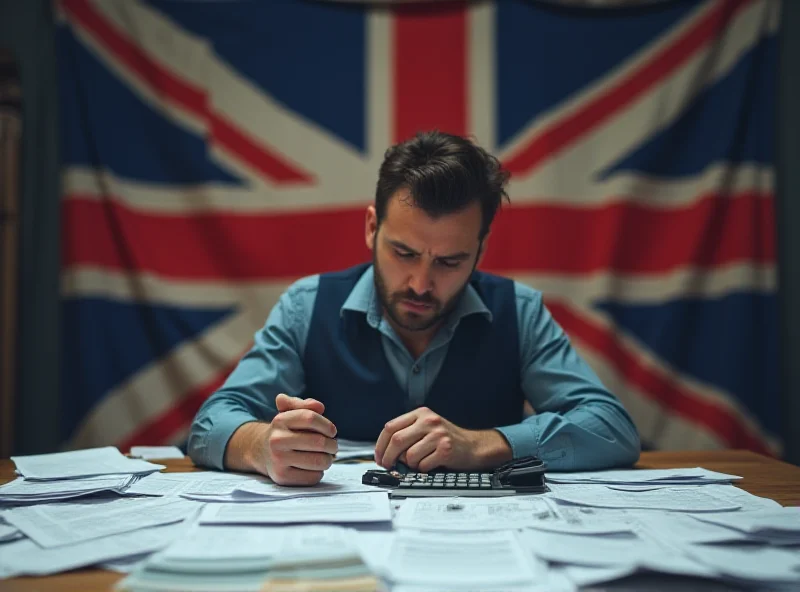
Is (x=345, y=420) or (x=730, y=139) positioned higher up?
(x=730, y=139)

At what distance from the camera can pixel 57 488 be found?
951mm

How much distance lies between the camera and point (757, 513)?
2.63 ft

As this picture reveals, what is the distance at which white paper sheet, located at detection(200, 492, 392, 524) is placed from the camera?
75cm

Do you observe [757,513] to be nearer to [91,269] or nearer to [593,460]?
[593,460]

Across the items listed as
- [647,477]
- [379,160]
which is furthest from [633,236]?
[647,477]

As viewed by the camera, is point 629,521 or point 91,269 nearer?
point 629,521

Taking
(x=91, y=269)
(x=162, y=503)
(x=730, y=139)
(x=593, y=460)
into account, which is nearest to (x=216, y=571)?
(x=162, y=503)

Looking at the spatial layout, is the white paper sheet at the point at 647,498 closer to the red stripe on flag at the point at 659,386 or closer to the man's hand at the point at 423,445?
the man's hand at the point at 423,445

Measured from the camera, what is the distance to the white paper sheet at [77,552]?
0.64m

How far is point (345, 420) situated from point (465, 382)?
0.87 feet

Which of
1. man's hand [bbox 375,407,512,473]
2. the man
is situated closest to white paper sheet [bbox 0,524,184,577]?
man's hand [bbox 375,407,512,473]

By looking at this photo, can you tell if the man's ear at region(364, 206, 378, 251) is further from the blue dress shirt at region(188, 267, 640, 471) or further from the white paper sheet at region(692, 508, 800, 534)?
the white paper sheet at region(692, 508, 800, 534)

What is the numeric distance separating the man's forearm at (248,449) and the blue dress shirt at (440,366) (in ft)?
0.06

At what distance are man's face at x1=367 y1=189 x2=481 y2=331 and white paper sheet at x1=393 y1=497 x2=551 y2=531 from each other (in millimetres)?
547
